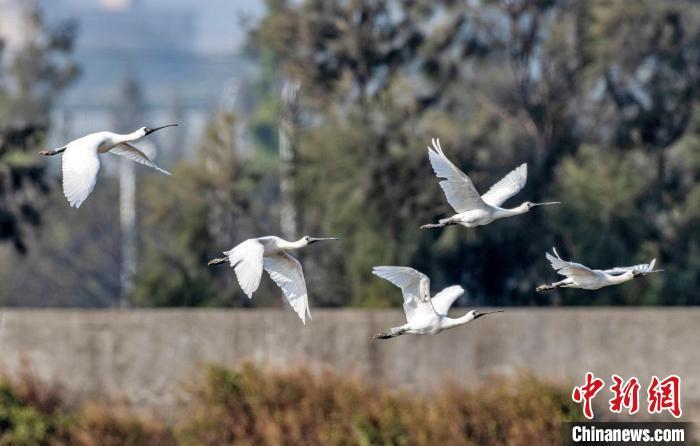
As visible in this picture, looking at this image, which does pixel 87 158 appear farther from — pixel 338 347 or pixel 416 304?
pixel 338 347

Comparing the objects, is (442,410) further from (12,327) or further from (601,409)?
(12,327)

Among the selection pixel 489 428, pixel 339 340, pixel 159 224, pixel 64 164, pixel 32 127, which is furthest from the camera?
pixel 159 224

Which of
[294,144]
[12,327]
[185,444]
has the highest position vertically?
[294,144]

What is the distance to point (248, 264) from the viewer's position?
11734 millimetres

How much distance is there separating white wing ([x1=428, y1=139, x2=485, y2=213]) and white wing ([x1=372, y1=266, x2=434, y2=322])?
0.73 metres

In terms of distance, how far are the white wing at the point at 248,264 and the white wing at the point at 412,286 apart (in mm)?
921

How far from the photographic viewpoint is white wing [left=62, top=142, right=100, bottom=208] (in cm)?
1140

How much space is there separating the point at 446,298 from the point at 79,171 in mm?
3500

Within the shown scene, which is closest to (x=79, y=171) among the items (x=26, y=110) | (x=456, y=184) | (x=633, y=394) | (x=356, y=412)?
(x=456, y=184)

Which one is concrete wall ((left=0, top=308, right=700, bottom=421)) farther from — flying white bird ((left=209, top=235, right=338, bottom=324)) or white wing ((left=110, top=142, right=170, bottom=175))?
white wing ((left=110, top=142, right=170, bottom=175))

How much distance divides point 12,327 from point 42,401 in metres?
1.16

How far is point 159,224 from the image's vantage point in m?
33.8

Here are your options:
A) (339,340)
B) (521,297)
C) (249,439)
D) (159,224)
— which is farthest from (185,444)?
(159,224)

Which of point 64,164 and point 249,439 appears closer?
point 64,164
